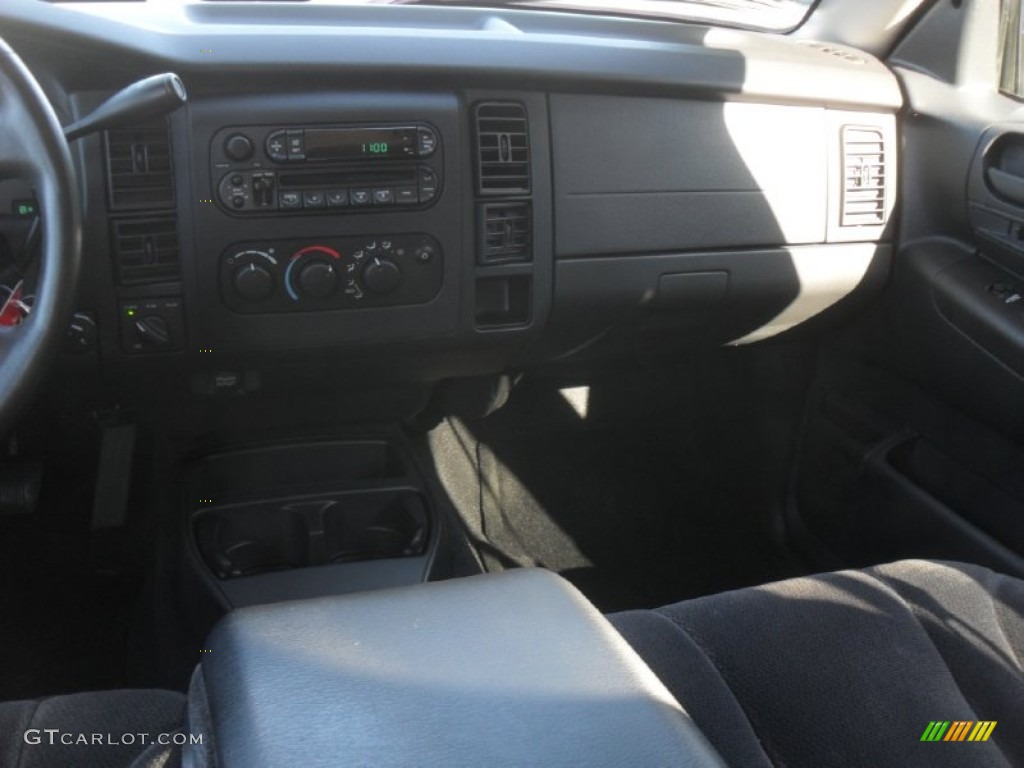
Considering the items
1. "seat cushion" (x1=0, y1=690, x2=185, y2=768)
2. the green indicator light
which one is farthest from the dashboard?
"seat cushion" (x1=0, y1=690, x2=185, y2=768)

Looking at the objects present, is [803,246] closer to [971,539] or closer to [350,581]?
[971,539]

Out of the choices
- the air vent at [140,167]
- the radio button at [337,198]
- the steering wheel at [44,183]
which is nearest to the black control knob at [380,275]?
the radio button at [337,198]

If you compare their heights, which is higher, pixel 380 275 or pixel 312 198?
pixel 312 198

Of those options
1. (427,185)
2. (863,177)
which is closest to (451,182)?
(427,185)

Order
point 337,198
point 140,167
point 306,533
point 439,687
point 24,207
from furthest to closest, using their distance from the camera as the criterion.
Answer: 1. point 306,533
2. point 337,198
3. point 140,167
4. point 24,207
5. point 439,687

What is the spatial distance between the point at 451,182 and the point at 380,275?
0.19 metres

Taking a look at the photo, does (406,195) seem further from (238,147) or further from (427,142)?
(238,147)

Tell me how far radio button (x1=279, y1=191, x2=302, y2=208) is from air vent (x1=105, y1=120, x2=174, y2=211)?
0.53 feet

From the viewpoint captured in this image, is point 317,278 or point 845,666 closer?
point 845,666

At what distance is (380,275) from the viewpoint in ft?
5.88

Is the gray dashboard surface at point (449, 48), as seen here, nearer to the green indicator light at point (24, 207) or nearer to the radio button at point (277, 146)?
the radio button at point (277, 146)

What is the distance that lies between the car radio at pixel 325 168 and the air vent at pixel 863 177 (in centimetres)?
79

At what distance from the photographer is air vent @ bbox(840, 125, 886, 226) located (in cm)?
207

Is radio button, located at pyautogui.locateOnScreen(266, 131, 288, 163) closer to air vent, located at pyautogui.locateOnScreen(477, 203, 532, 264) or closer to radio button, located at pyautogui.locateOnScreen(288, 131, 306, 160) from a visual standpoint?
radio button, located at pyautogui.locateOnScreen(288, 131, 306, 160)
